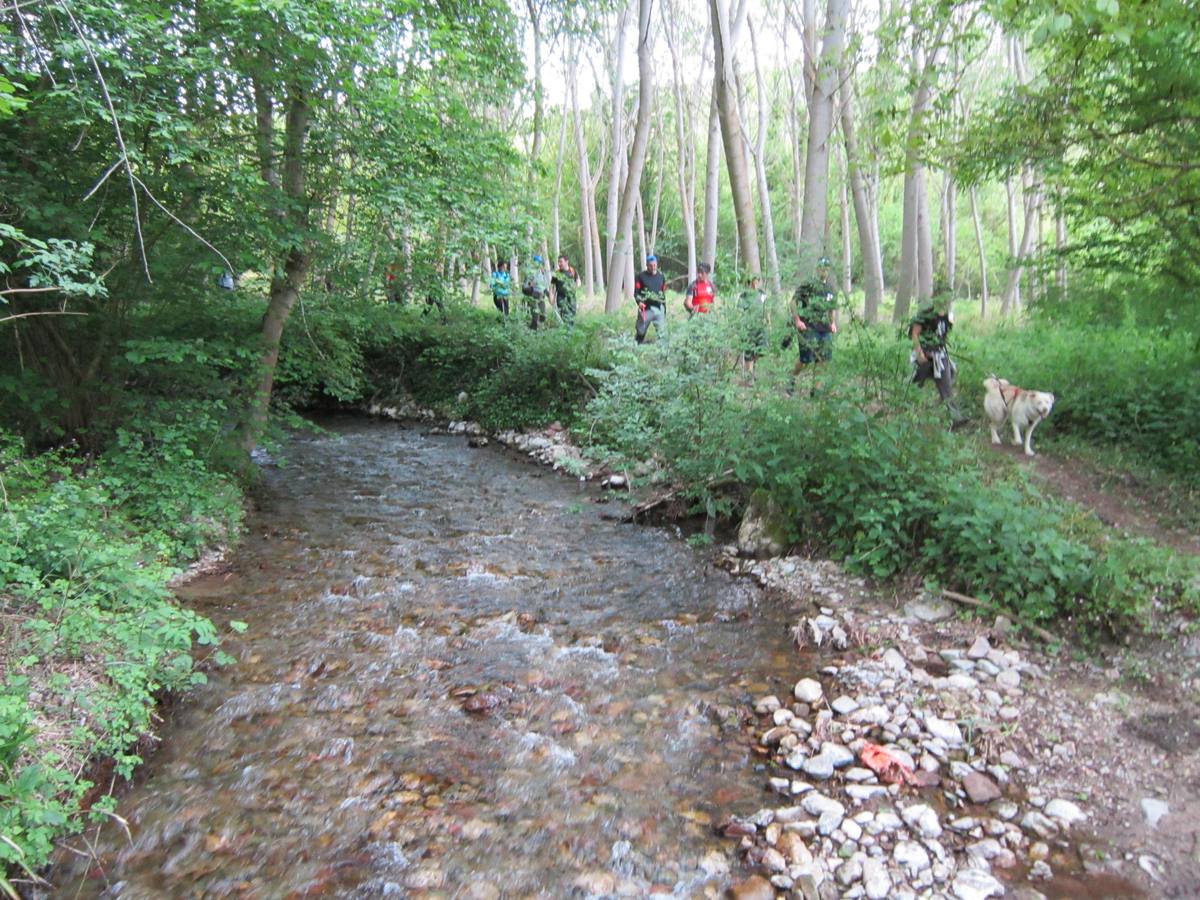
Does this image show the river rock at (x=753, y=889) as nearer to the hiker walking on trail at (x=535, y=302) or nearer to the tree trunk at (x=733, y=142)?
the tree trunk at (x=733, y=142)

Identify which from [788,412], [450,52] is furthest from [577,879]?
[450,52]

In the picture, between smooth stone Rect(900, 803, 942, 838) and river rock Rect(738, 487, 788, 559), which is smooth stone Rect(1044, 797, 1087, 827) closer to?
smooth stone Rect(900, 803, 942, 838)

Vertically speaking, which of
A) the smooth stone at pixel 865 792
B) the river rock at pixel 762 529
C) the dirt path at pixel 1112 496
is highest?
the dirt path at pixel 1112 496

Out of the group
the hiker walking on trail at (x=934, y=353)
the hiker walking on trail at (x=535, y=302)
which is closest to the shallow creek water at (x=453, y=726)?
the hiker walking on trail at (x=934, y=353)

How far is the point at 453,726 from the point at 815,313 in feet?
19.3

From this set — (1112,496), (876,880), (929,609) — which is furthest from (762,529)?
(876,880)

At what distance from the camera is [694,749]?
14.5ft

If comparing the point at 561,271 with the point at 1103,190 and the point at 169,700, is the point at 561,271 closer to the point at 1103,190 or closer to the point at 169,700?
the point at 1103,190

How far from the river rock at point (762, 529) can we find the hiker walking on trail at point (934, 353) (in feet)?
7.95

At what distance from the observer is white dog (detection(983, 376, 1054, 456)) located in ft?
25.1

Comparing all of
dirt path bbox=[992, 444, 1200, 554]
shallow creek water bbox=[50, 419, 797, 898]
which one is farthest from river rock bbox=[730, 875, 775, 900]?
dirt path bbox=[992, 444, 1200, 554]

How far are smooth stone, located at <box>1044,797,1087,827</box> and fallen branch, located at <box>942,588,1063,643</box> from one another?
1605 mm

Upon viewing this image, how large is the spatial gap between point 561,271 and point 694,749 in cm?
1206

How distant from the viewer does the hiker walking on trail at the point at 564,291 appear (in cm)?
1470
